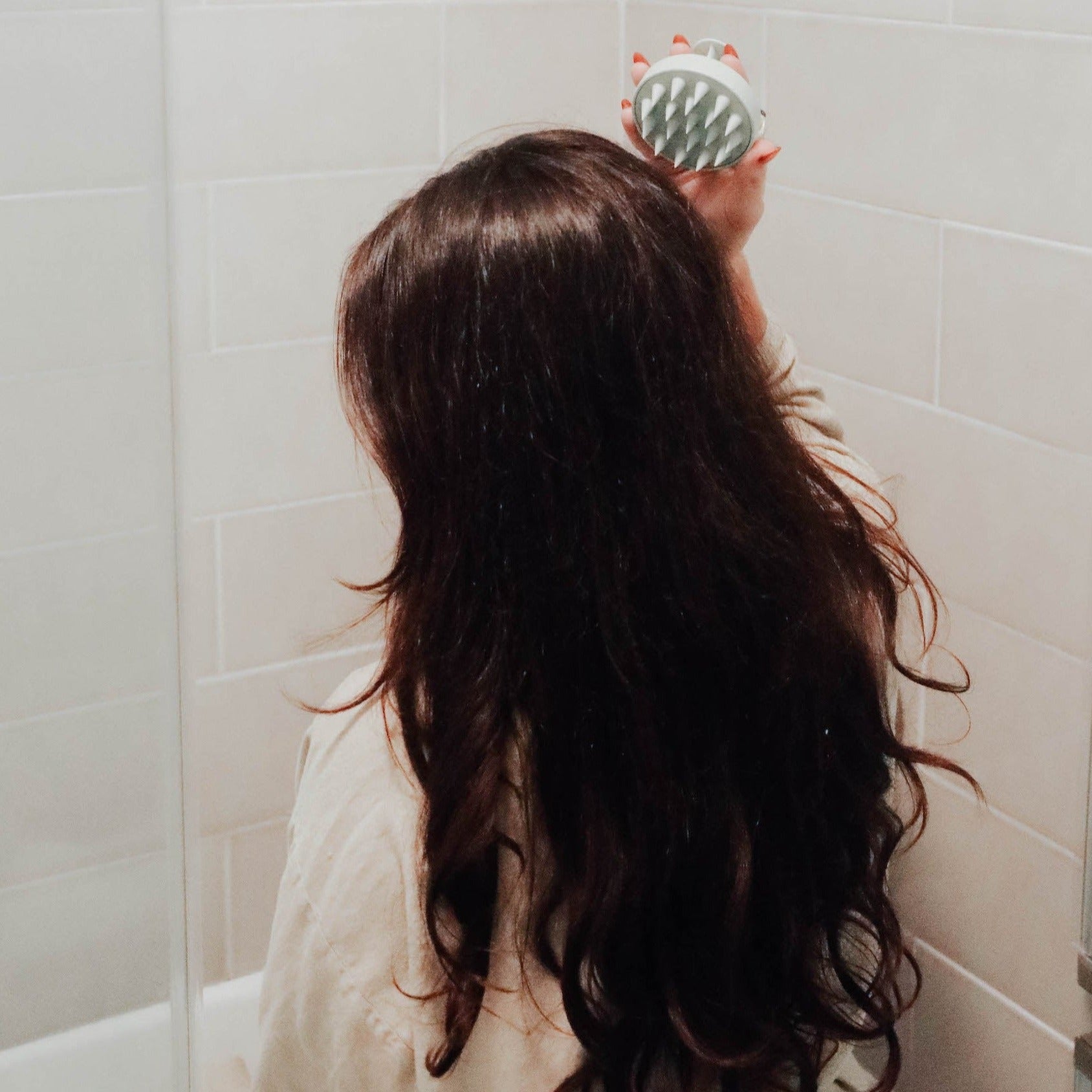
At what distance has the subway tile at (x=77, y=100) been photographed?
35 centimetres

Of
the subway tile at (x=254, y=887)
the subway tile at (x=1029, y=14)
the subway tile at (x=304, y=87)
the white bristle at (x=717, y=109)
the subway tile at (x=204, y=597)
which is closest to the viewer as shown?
the white bristle at (x=717, y=109)

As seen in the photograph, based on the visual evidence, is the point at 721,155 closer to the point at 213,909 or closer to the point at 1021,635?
the point at 1021,635

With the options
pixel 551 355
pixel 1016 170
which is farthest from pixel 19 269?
pixel 1016 170

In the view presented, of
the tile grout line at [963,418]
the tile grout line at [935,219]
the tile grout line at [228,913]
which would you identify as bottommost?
the tile grout line at [228,913]

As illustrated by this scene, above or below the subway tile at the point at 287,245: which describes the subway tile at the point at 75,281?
above

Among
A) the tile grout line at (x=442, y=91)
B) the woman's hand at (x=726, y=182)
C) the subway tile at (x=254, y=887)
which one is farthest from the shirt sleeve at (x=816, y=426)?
the subway tile at (x=254, y=887)

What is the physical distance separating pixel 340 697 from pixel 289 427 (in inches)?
26.9

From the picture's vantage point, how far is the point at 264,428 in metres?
1.36

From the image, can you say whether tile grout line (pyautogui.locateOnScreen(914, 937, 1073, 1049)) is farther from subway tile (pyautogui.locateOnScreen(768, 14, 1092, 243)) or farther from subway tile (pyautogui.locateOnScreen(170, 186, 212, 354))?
subway tile (pyautogui.locateOnScreen(170, 186, 212, 354))

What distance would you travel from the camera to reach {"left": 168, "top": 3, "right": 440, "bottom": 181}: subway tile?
124 centimetres

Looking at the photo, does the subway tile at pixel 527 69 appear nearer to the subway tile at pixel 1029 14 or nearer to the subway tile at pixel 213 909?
the subway tile at pixel 1029 14

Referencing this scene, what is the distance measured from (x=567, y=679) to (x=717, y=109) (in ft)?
1.20

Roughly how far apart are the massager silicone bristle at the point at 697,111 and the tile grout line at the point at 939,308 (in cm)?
33

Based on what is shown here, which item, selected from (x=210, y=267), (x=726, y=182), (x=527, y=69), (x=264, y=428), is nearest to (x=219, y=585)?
(x=264, y=428)
